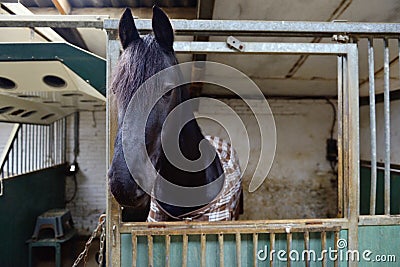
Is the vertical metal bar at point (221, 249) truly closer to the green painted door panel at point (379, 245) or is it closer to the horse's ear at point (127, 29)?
the green painted door panel at point (379, 245)

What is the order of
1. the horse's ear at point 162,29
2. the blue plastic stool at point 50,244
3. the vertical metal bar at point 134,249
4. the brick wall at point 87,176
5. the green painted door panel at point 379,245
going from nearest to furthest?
the horse's ear at point 162,29 → the vertical metal bar at point 134,249 → the green painted door panel at point 379,245 → the blue plastic stool at point 50,244 → the brick wall at point 87,176

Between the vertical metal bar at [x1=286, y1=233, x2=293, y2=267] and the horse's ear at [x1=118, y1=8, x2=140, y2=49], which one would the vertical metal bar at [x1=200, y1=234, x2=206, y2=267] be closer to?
the vertical metal bar at [x1=286, y1=233, x2=293, y2=267]

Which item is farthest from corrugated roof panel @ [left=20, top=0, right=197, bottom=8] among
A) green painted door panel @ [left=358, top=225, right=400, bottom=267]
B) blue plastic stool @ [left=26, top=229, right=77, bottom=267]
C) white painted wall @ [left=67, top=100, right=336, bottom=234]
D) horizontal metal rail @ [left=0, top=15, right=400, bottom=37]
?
blue plastic stool @ [left=26, top=229, right=77, bottom=267]

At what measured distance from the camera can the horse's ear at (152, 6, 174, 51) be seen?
1.08 meters

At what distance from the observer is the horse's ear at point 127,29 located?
42.6 inches

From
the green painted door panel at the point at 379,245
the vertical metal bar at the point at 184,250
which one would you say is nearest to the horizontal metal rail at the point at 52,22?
the vertical metal bar at the point at 184,250

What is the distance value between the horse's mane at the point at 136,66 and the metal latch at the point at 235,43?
0.92ft

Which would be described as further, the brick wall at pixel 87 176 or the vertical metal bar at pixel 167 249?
the brick wall at pixel 87 176

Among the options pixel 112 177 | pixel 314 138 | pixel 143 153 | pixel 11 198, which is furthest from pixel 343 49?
pixel 314 138

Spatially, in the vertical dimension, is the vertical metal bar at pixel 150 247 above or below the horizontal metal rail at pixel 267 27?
below

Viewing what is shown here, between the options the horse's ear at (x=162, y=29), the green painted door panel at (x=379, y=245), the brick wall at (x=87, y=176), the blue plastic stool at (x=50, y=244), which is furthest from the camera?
the brick wall at (x=87, y=176)

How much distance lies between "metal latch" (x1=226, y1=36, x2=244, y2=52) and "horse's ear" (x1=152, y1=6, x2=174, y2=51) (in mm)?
250

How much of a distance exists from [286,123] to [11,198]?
3562 millimetres

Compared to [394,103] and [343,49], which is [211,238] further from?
[394,103]
